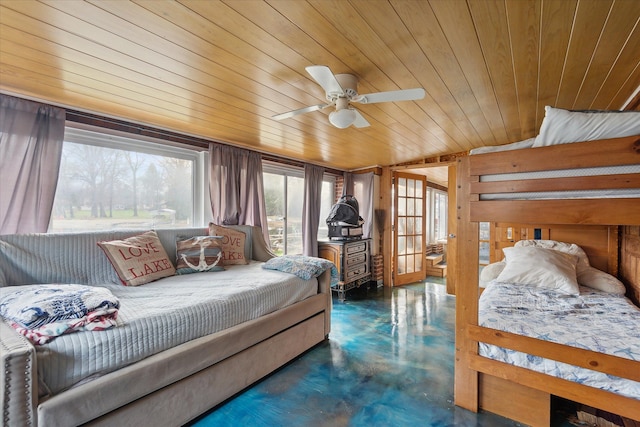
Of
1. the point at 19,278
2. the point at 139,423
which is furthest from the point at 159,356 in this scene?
the point at 19,278

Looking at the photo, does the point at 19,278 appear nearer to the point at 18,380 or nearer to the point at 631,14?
the point at 18,380

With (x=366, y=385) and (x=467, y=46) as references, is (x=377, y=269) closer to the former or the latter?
(x=366, y=385)

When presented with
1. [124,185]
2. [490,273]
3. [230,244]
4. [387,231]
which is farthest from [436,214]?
[124,185]

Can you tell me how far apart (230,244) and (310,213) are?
1665 mm

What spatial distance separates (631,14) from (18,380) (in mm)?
2854

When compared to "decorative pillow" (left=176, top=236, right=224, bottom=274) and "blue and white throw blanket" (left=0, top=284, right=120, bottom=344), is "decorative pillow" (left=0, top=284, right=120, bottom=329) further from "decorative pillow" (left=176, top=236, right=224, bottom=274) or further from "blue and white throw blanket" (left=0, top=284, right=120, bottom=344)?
"decorative pillow" (left=176, top=236, right=224, bottom=274)

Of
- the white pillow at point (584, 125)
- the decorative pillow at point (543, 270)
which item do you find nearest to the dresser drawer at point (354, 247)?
the decorative pillow at point (543, 270)

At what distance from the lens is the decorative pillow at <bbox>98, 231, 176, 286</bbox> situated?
2070mm

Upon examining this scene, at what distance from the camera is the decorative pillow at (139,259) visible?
207 cm

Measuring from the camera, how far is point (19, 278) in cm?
178

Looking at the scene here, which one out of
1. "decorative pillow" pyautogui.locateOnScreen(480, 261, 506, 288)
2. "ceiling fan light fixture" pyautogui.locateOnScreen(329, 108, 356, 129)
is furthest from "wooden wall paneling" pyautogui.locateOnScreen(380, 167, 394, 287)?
"ceiling fan light fixture" pyautogui.locateOnScreen(329, 108, 356, 129)

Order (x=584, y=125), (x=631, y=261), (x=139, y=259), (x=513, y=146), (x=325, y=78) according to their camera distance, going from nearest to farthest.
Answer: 1. (x=584, y=125)
2. (x=325, y=78)
3. (x=513, y=146)
4. (x=139, y=259)
5. (x=631, y=261)

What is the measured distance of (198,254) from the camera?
254 centimetres

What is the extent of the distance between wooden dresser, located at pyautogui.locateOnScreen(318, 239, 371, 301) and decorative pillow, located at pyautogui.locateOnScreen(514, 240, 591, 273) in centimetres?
204
